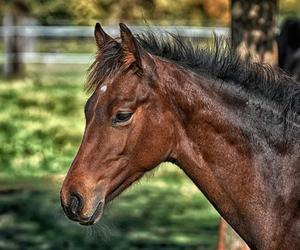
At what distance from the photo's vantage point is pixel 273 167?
5.41 meters

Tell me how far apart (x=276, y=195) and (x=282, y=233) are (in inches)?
8.1

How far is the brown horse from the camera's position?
5266 millimetres

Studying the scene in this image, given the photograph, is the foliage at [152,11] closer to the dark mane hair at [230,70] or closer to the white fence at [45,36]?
the white fence at [45,36]

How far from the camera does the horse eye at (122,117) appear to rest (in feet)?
17.2

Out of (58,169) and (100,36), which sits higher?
(100,36)

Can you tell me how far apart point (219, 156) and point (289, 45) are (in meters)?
13.1

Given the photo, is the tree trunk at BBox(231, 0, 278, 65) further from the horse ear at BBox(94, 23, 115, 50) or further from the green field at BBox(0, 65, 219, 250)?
the horse ear at BBox(94, 23, 115, 50)

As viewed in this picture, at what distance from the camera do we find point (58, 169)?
47.2ft

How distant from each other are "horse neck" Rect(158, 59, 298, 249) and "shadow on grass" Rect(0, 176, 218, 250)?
3.96 meters

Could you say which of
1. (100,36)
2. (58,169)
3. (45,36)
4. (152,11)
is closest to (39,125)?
(58,169)

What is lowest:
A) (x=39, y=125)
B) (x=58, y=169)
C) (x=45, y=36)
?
(x=45, y=36)

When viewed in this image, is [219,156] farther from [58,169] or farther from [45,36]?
[45,36]

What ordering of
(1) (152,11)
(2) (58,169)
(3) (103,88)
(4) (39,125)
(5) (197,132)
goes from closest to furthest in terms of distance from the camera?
(3) (103,88), (5) (197,132), (2) (58,169), (4) (39,125), (1) (152,11)

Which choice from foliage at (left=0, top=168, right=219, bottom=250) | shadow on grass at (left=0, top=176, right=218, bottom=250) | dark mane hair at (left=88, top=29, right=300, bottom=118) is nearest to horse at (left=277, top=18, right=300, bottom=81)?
foliage at (left=0, top=168, right=219, bottom=250)
